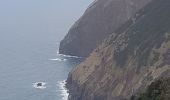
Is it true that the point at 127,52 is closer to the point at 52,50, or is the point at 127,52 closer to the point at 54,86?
the point at 54,86

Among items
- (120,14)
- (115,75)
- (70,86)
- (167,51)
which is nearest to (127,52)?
(115,75)

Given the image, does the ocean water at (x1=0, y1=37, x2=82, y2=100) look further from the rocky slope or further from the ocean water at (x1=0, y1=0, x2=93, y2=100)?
the rocky slope

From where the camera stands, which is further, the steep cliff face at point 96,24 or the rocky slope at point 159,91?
the steep cliff face at point 96,24

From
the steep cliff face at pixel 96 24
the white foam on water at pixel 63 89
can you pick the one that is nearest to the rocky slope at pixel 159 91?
the white foam on water at pixel 63 89

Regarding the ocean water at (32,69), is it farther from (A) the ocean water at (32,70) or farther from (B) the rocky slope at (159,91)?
(B) the rocky slope at (159,91)

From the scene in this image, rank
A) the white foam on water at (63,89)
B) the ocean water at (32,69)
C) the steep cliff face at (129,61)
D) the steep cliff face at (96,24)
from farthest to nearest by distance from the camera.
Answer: the steep cliff face at (96,24)
the ocean water at (32,69)
the white foam on water at (63,89)
the steep cliff face at (129,61)

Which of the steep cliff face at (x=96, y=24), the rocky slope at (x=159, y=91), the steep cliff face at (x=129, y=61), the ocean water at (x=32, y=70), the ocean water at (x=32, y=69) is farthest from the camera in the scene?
the steep cliff face at (x=96, y=24)

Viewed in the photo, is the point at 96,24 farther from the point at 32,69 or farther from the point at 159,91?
the point at 159,91

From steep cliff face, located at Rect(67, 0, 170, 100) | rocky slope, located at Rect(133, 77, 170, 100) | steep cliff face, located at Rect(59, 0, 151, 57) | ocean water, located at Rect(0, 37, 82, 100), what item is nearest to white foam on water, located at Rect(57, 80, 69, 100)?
ocean water, located at Rect(0, 37, 82, 100)
